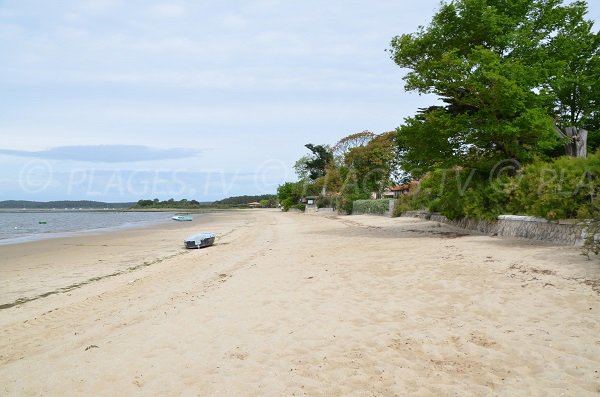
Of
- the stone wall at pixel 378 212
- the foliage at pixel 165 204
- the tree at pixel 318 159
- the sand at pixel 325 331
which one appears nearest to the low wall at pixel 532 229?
the sand at pixel 325 331

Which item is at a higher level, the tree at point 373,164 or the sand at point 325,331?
the tree at point 373,164

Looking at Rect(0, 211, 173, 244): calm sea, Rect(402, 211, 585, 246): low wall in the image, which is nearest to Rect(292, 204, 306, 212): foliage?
Rect(0, 211, 173, 244): calm sea

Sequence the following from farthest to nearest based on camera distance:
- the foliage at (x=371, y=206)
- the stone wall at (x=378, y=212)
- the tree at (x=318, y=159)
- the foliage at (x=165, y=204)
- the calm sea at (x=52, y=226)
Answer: the foliage at (x=165, y=204)
the tree at (x=318, y=159)
the foliage at (x=371, y=206)
the stone wall at (x=378, y=212)
the calm sea at (x=52, y=226)

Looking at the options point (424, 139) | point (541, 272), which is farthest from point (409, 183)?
point (541, 272)

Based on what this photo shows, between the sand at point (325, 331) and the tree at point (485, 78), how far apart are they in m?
7.85

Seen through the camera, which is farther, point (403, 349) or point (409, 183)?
point (409, 183)

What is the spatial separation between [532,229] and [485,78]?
262 inches

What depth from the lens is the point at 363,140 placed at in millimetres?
61781

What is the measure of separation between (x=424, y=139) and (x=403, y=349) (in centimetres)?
1542

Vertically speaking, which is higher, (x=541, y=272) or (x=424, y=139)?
(x=424, y=139)

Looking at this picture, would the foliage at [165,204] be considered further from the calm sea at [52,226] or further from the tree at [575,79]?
the tree at [575,79]

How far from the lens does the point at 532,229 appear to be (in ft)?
42.3

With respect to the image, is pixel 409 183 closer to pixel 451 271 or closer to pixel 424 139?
pixel 424 139

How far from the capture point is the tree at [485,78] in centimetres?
1633
